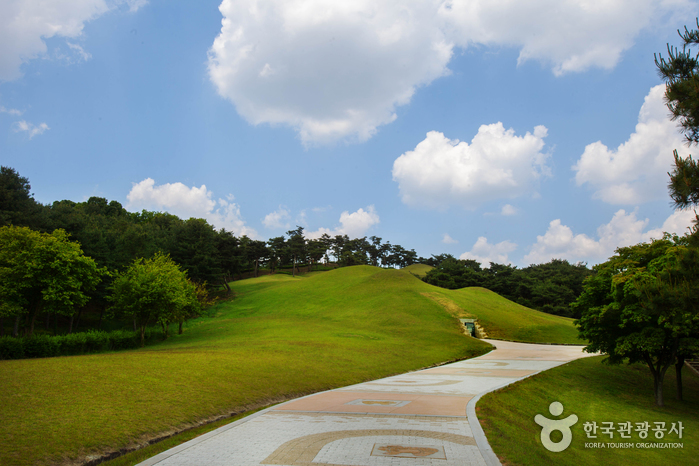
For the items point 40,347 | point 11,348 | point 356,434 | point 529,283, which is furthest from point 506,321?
point 11,348

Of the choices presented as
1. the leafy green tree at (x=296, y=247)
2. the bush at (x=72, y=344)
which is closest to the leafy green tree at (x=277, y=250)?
the leafy green tree at (x=296, y=247)

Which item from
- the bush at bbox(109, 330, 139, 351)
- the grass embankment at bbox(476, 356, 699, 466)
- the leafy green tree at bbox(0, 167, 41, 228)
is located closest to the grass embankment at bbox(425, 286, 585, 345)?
the grass embankment at bbox(476, 356, 699, 466)

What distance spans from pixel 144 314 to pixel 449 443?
3817 cm

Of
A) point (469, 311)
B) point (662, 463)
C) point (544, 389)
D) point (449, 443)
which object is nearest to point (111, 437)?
point (449, 443)

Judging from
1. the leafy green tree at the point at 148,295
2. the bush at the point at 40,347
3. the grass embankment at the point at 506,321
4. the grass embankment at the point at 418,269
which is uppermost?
the grass embankment at the point at 418,269

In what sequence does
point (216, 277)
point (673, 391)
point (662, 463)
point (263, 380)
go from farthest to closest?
point (216, 277), point (673, 391), point (263, 380), point (662, 463)

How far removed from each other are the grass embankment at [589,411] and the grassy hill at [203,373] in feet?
27.2

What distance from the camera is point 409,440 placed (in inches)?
360

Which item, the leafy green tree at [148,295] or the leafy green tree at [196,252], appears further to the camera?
the leafy green tree at [196,252]

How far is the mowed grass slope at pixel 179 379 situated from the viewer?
30.5 ft

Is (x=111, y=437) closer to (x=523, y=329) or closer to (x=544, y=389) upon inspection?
(x=544, y=389)

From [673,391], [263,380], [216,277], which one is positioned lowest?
[673,391]

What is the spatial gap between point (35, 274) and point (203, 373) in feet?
91.0

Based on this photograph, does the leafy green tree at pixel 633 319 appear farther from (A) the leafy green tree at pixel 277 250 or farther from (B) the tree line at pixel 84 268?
(A) the leafy green tree at pixel 277 250
